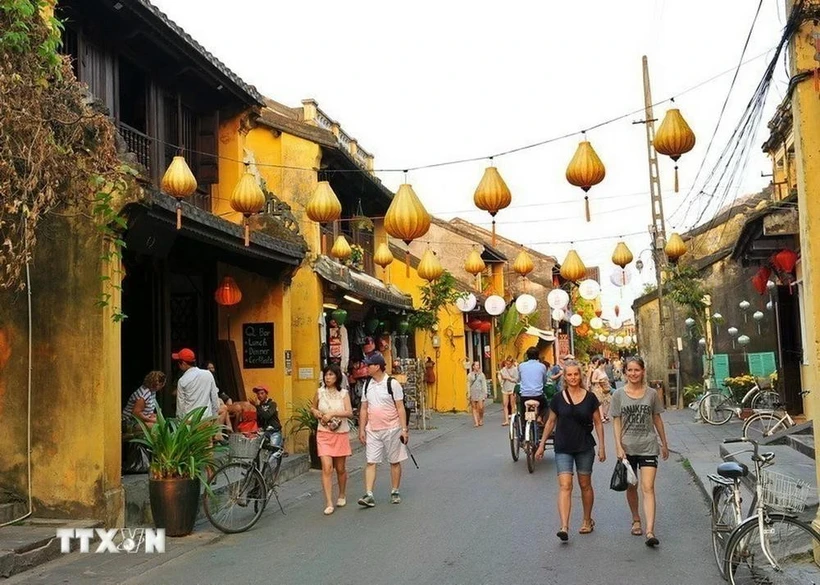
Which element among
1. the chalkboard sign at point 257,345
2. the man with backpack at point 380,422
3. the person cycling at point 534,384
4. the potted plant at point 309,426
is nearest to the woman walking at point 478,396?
the potted plant at point 309,426

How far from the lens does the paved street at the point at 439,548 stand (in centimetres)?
687

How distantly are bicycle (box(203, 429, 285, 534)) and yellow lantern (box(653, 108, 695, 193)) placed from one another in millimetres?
5660

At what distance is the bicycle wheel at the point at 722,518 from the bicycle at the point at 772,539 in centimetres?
34

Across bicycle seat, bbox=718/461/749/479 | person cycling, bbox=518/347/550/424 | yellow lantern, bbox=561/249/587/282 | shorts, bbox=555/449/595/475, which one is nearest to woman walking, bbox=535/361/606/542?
shorts, bbox=555/449/595/475

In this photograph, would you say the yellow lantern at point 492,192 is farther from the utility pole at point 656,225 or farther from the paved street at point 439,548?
the utility pole at point 656,225

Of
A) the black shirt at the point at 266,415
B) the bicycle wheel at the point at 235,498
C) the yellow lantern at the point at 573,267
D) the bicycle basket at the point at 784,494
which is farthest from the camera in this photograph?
the yellow lantern at the point at 573,267

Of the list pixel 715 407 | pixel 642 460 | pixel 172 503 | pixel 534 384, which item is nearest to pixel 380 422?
pixel 172 503

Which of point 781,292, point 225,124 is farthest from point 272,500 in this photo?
point 781,292

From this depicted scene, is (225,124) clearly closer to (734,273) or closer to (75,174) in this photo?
(75,174)

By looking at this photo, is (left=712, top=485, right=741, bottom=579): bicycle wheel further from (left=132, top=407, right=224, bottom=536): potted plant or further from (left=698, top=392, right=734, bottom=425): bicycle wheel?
(left=698, top=392, right=734, bottom=425): bicycle wheel

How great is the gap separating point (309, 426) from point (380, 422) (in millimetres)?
4368

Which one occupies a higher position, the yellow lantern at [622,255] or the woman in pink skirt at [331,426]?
the yellow lantern at [622,255]

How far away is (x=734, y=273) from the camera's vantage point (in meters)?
27.3

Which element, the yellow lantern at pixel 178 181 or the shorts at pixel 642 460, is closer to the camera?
the shorts at pixel 642 460
